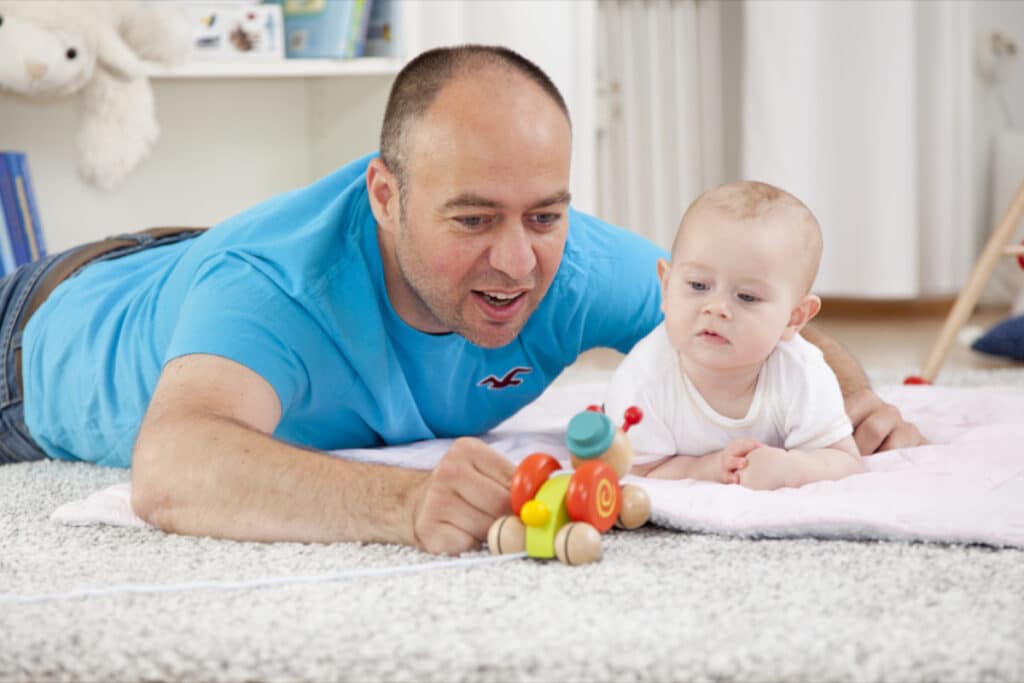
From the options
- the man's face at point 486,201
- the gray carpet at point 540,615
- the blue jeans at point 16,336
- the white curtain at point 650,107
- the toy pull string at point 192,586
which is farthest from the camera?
the white curtain at point 650,107

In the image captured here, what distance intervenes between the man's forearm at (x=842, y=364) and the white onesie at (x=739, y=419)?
0.54 feet

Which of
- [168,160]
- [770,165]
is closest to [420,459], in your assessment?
[168,160]

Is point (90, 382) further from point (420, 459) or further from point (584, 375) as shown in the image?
point (584, 375)

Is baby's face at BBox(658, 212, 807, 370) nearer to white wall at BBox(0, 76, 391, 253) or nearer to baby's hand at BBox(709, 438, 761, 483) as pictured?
baby's hand at BBox(709, 438, 761, 483)

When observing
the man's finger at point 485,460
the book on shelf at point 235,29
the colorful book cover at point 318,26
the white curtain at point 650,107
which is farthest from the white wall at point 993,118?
the man's finger at point 485,460

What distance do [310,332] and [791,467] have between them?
21.2 inches

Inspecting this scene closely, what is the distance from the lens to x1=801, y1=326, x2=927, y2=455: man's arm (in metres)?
1.61

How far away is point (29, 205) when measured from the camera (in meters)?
2.38

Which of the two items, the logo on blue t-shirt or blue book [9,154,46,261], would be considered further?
blue book [9,154,46,261]

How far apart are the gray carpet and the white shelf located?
1.31 m

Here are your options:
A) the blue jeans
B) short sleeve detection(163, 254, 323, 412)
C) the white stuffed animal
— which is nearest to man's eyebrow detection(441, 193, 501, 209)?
short sleeve detection(163, 254, 323, 412)

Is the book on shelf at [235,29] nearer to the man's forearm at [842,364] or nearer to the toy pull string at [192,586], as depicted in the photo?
the man's forearm at [842,364]

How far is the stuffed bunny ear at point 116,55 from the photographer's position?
7.59ft

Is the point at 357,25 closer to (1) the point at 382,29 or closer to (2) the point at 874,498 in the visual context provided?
(1) the point at 382,29
